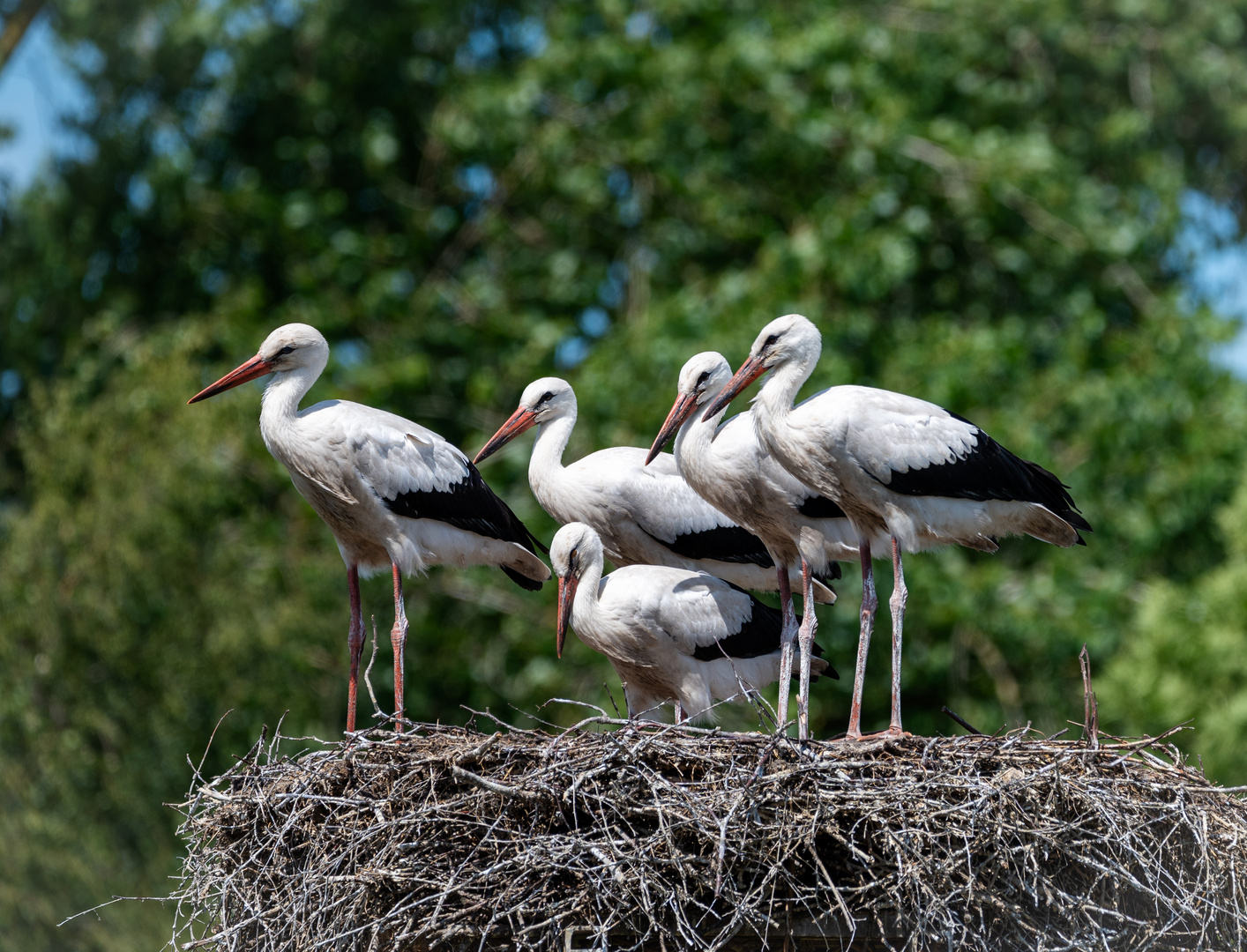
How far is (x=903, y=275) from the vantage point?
15.0 metres

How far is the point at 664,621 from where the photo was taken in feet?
23.0

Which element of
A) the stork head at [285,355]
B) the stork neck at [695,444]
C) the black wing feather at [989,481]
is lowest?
the black wing feather at [989,481]

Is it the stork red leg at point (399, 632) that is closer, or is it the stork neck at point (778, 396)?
the stork neck at point (778, 396)

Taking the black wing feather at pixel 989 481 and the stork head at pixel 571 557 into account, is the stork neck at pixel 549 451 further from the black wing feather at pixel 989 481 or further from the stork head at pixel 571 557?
the black wing feather at pixel 989 481

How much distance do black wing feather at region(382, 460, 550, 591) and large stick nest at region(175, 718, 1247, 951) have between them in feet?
5.48

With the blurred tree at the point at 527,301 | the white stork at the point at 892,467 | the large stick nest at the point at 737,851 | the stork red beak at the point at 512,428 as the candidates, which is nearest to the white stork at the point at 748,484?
the white stork at the point at 892,467

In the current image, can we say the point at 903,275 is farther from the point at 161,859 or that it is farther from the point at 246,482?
the point at 161,859

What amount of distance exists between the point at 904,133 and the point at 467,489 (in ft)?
31.1

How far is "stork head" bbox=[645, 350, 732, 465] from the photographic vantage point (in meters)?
6.98

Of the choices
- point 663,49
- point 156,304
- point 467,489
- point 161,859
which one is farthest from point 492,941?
point 156,304

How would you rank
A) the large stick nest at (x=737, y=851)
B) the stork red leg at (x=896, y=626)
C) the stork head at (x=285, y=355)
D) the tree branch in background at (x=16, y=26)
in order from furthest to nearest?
the tree branch in background at (x=16, y=26)
the stork head at (x=285, y=355)
the stork red leg at (x=896, y=626)
the large stick nest at (x=737, y=851)

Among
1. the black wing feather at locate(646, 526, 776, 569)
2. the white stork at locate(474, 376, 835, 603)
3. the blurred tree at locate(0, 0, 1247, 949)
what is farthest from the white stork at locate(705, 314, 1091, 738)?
the blurred tree at locate(0, 0, 1247, 949)

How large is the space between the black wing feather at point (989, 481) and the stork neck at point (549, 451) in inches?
74.0

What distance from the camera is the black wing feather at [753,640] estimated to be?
23.5 ft
